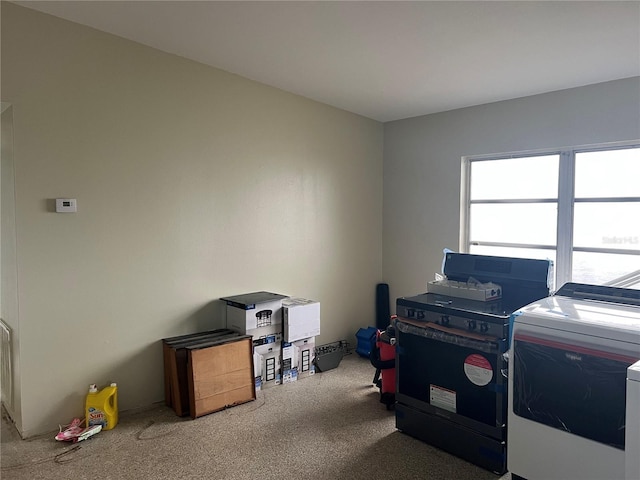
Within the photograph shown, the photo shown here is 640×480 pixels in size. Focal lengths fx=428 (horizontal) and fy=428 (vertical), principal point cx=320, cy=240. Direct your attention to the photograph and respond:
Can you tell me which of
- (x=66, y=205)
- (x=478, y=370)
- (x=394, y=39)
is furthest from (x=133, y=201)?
(x=478, y=370)

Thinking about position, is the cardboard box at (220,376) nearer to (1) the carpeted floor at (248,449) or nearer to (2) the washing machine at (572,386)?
(1) the carpeted floor at (248,449)

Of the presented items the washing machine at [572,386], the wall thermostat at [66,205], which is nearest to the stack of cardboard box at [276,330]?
the wall thermostat at [66,205]

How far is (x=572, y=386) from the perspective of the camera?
2025mm

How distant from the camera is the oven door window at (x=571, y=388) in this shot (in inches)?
74.8

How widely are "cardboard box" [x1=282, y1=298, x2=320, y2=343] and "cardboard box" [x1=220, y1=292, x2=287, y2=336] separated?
82mm

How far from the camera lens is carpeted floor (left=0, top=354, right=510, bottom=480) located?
8.14ft

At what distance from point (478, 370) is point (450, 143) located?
114 inches

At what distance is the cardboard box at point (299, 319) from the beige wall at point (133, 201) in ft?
1.38

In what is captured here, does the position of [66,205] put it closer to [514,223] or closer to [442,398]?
[442,398]

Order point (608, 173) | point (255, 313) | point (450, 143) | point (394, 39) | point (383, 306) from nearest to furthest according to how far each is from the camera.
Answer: point (394, 39) < point (255, 313) < point (608, 173) < point (450, 143) < point (383, 306)

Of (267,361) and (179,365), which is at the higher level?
(179,365)

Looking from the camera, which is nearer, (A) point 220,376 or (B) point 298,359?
(A) point 220,376

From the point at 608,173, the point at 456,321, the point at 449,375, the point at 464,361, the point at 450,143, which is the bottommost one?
the point at 449,375

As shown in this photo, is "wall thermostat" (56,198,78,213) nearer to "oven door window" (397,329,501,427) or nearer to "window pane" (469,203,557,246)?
"oven door window" (397,329,501,427)
